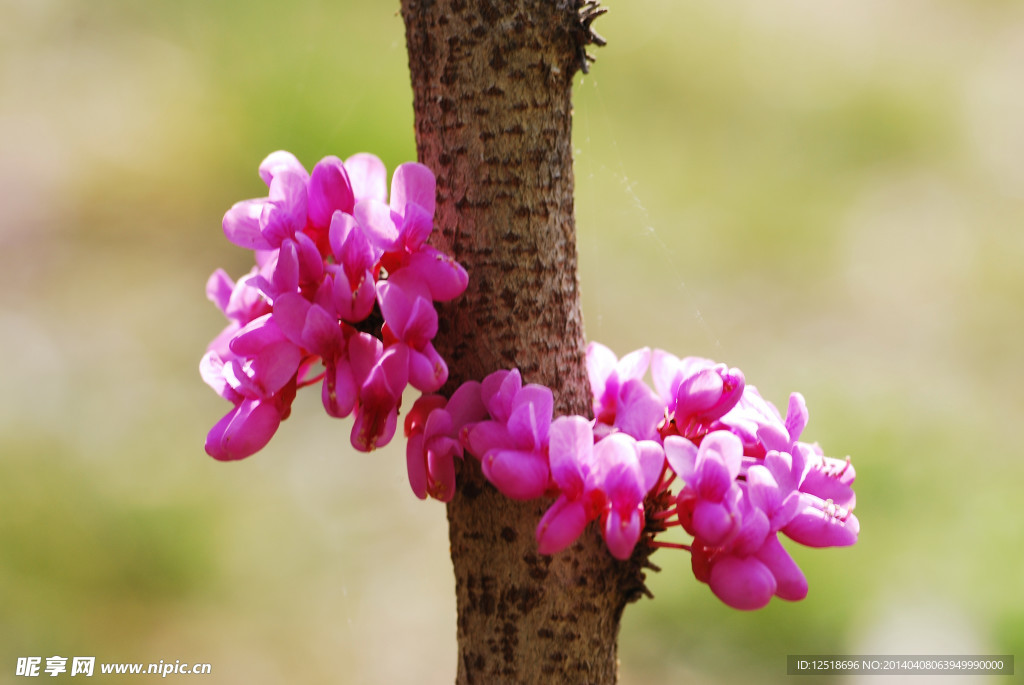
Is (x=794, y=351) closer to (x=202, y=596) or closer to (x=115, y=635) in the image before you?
(x=202, y=596)

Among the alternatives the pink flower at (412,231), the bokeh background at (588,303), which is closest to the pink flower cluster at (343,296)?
the pink flower at (412,231)

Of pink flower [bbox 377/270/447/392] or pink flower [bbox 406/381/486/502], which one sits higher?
pink flower [bbox 377/270/447/392]

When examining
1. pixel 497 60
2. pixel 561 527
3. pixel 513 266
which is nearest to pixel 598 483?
pixel 561 527

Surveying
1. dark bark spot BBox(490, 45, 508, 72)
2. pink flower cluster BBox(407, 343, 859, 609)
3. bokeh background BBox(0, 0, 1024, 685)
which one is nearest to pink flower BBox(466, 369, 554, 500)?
pink flower cluster BBox(407, 343, 859, 609)

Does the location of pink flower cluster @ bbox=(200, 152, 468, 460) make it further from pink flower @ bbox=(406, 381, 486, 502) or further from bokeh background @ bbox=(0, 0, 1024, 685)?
bokeh background @ bbox=(0, 0, 1024, 685)

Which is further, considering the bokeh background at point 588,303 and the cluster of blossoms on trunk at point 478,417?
the bokeh background at point 588,303

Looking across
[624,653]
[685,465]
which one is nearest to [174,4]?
[624,653]

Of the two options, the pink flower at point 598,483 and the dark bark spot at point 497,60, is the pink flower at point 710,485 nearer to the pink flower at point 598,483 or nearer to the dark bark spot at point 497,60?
the pink flower at point 598,483

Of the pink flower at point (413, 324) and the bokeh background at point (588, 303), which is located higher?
the bokeh background at point (588, 303)
